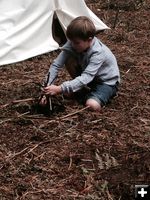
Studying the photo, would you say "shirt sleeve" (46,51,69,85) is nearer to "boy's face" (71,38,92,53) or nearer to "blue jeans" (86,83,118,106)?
"boy's face" (71,38,92,53)

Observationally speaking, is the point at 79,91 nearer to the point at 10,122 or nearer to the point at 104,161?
the point at 10,122

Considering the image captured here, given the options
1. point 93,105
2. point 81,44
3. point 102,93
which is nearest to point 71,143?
point 93,105

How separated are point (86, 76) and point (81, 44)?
9.5 inches

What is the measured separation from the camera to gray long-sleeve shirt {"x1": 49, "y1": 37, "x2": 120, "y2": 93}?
145 inches

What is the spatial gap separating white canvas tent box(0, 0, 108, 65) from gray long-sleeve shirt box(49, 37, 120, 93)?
1.19m

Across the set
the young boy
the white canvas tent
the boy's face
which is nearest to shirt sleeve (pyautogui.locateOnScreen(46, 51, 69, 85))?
the young boy

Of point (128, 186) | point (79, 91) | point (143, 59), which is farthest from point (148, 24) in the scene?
Result: point (128, 186)

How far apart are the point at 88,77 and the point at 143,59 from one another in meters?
1.57

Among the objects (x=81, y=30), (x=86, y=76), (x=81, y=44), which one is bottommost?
(x=86, y=76)

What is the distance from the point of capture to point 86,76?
371 centimetres

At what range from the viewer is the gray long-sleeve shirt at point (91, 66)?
3693mm

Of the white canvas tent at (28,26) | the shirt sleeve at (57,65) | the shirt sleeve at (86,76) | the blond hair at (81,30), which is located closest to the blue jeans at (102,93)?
the shirt sleeve at (86,76)

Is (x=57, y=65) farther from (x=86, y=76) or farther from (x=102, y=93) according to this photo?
(x=102, y=93)

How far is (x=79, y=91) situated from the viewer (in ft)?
13.0
